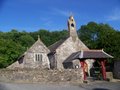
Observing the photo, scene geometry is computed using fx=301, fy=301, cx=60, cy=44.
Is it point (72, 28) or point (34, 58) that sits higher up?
point (72, 28)

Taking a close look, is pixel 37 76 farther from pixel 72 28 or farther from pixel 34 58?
pixel 72 28

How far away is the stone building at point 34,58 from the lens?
48.7m

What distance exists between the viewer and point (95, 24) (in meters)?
81.2

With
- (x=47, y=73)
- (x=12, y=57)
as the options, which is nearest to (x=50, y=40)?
(x=12, y=57)

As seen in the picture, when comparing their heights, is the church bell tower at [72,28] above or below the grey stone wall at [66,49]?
above

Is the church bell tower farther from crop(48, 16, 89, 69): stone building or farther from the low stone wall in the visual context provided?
the low stone wall

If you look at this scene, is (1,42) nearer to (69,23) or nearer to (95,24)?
(69,23)

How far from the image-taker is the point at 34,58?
4891 centimetres

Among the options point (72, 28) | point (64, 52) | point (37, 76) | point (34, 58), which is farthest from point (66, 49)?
point (37, 76)

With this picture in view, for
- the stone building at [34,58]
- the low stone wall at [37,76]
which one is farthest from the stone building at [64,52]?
the low stone wall at [37,76]

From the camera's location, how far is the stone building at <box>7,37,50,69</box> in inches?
1916

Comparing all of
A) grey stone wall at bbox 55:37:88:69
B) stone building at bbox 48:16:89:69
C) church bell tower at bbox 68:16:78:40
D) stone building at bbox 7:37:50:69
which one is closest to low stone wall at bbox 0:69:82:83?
stone building at bbox 48:16:89:69

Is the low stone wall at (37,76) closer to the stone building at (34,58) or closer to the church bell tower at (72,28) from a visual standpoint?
the stone building at (34,58)

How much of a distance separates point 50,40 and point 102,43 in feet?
153
